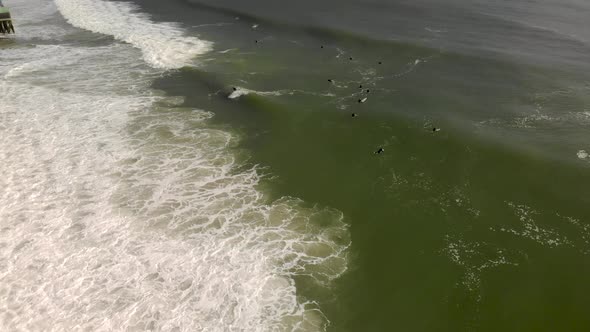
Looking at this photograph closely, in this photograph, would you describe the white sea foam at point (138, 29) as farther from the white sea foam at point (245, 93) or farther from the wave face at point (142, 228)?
the wave face at point (142, 228)

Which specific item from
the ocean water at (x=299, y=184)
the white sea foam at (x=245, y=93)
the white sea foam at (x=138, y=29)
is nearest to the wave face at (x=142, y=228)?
the ocean water at (x=299, y=184)

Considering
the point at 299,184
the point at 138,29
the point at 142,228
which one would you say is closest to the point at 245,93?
the point at 299,184

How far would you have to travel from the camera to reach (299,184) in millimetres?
21594

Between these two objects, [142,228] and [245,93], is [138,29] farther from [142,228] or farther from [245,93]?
[142,228]

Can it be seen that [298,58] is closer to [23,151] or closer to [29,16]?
[23,151]

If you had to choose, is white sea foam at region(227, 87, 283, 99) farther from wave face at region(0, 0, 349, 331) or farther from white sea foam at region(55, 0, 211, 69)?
white sea foam at region(55, 0, 211, 69)

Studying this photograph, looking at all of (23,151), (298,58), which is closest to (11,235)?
(23,151)

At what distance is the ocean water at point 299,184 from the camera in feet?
50.8

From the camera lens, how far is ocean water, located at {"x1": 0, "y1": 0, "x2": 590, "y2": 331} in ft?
50.8

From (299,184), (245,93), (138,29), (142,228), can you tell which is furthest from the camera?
(138,29)

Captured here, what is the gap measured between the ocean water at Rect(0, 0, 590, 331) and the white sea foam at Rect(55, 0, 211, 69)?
621mm

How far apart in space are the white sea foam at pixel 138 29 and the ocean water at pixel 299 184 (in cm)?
62

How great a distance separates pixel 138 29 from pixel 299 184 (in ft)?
110

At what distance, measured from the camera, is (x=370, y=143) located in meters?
24.8
